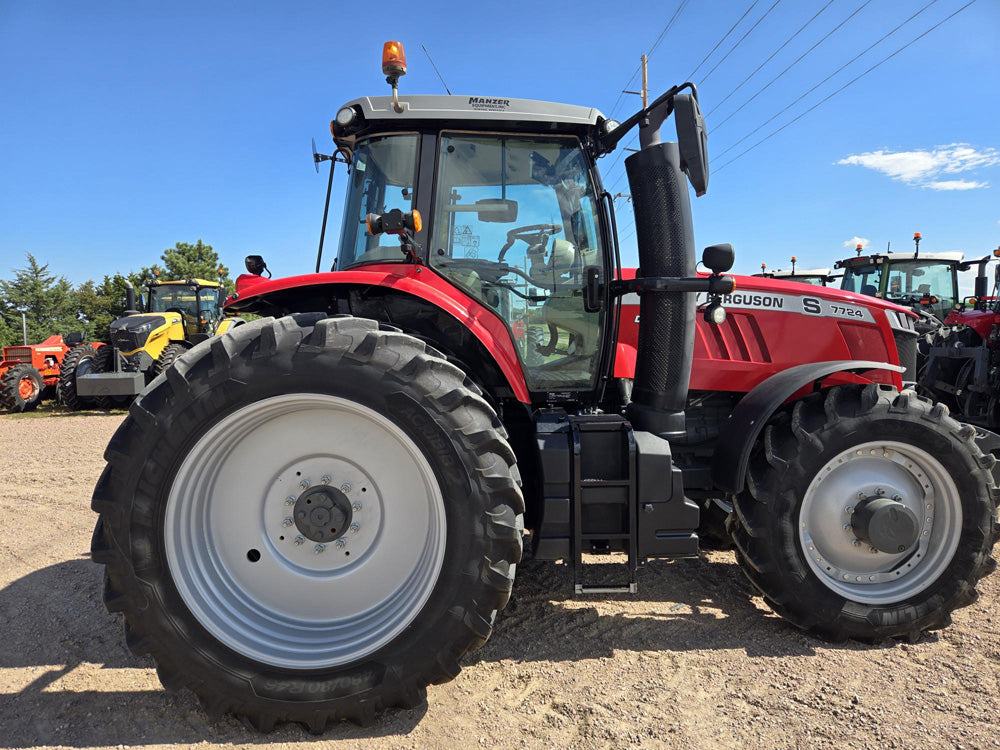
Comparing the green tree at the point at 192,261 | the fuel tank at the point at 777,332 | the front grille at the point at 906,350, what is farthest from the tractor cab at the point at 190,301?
the green tree at the point at 192,261

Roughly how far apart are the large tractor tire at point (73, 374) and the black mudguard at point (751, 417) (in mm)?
11807

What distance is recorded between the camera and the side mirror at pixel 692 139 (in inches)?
90.0

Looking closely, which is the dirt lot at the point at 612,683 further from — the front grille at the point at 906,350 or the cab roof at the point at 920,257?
the cab roof at the point at 920,257

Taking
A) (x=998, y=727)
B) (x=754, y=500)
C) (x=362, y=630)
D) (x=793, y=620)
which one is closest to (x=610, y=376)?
(x=754, y=500)

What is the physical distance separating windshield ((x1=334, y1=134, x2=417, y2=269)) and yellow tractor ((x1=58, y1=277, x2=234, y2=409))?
26.7 feet

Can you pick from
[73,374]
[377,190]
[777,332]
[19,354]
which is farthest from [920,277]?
[19,354]

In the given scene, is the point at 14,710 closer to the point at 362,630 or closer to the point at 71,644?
the point at 71,644

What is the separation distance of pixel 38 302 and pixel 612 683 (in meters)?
37.3

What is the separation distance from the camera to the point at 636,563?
2.48 meters

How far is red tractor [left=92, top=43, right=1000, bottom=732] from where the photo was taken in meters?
2.06

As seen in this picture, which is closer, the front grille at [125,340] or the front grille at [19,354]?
the front grille at [125,340]

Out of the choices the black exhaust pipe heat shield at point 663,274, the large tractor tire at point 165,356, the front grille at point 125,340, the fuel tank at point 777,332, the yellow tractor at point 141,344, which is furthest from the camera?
the large tractor tire at point 165,356

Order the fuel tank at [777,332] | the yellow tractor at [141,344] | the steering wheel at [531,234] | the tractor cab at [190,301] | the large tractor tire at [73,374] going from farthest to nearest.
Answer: the tractor cab at [190,301], the large tractor tire at [73,374], the yellow tractor at [141,344], the fuel tank at [777,332], the steering wheel at [531,234]

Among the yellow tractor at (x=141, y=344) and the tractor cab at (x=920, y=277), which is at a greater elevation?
the tractor cab at (x=920, y=277)
